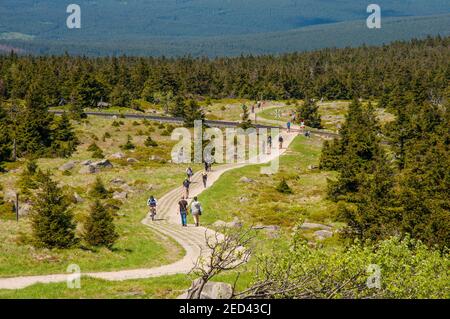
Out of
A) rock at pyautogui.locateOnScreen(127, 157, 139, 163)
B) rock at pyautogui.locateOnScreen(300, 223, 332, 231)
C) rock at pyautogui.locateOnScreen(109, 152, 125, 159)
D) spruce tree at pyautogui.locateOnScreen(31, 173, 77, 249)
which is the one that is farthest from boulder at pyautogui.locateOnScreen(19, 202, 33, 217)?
rock at pyautogui.locateOnScreen(109, 152, 125, 159)

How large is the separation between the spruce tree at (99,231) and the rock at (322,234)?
47.4 feet

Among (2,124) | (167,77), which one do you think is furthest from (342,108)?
(2,124)

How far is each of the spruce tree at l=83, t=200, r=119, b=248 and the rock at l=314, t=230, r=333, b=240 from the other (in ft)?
47.4

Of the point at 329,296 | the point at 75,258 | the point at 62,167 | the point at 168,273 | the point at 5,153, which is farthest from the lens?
the point at 5,153

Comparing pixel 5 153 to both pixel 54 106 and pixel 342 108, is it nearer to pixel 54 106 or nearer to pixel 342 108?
pixel 54 106

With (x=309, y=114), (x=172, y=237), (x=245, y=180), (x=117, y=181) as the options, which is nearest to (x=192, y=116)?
(x=309, y=114)

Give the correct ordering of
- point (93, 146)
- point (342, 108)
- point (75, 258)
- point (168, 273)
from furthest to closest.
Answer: point (342, 108), point (93, 146), point (75, 258), point (168, 273)

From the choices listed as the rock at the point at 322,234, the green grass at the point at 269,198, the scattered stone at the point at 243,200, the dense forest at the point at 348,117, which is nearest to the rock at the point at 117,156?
the dense forest at the point at 348,117

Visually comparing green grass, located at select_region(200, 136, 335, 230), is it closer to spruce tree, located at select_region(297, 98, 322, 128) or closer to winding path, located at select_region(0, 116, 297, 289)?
winding path, located at select_region(0, 116, 297, 289)

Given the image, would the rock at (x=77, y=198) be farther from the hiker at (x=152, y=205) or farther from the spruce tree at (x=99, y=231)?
the spruce tree at (x=99, y=231)

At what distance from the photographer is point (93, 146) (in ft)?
270

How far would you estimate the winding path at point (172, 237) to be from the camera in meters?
25.0
